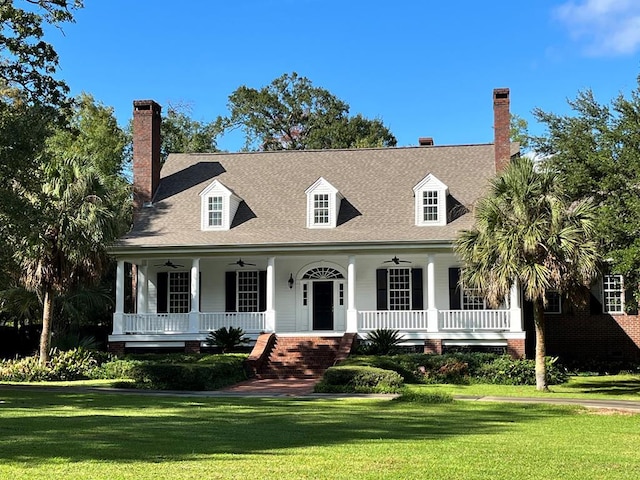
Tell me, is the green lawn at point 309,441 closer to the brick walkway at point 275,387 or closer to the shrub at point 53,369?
the brick walkway at point 275,387

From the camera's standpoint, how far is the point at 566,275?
71.8 ft

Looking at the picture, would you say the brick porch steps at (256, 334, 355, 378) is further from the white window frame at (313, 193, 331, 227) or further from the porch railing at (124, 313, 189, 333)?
the white window frame at (313, 193, 331, 227)

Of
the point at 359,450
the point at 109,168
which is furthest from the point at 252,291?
the point at 359,450

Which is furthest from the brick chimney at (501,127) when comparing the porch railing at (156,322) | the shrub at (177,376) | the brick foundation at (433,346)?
the shrub at (177,376)

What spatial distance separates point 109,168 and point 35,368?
21.7 metres

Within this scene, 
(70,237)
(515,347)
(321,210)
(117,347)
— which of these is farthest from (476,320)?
(70,237)

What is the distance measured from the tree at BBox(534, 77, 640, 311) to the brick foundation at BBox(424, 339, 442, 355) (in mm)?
6955

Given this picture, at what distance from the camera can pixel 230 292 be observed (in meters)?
31.2

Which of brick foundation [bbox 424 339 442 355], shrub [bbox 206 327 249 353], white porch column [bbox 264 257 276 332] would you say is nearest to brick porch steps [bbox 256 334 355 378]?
white porch column [bbox 264 257 276 332]

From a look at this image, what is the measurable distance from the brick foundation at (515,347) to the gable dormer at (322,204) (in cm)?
791

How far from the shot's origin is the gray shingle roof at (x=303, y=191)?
29359 millimetres

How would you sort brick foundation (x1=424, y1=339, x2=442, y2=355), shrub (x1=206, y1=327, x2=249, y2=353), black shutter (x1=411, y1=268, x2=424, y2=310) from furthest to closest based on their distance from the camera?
black shutter (x1=411, y1=268, x2=424, y2=310) < shrub (x1=206, y1=327, x2=249, y2=353) < brick foundation (x1=424, y1=339, x2=442, y2=355)

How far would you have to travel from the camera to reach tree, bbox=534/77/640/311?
20.7 meters

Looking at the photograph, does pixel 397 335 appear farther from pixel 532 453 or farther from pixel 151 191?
pixel 532 453
